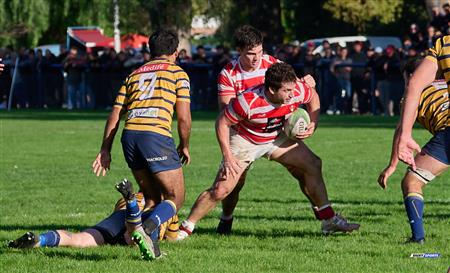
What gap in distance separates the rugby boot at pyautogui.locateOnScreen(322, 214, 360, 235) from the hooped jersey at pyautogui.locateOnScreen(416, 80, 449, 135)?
1073 mm

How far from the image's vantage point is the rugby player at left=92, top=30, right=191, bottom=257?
30.5 ft

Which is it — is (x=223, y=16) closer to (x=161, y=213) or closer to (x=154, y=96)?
(x=154, y=96)

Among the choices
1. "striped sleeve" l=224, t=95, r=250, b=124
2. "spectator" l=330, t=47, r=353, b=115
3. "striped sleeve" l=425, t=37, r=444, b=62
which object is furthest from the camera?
"spectator" l=330, t=47, r=353, b=115

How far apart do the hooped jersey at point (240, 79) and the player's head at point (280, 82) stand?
641mm

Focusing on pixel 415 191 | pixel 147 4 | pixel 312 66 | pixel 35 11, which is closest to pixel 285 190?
pixel 415 191

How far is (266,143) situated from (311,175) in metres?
0.48

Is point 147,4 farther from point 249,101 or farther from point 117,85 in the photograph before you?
point 249,101

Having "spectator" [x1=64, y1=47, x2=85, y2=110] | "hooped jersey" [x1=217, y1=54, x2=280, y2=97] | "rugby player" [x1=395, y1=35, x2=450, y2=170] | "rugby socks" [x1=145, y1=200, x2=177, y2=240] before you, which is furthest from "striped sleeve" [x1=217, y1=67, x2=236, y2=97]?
"spectator" [x1=64, y1=47, x2=85, y2=110]

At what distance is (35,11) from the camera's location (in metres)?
49.0

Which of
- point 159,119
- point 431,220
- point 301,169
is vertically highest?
point 159,119

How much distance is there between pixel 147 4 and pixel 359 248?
31.5m

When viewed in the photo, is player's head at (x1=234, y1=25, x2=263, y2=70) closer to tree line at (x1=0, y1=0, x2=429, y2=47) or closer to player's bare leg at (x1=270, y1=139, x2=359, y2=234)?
player's bare leg at (x1=270, y1=139, x2=359, y2=234)

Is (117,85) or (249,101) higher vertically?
(249,101)

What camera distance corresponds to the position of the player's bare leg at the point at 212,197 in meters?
10.0
